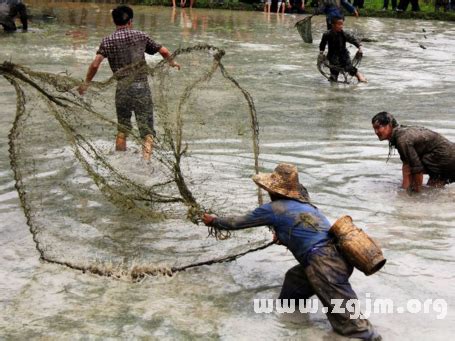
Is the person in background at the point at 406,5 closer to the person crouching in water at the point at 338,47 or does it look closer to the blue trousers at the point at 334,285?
the person crouching in water at the point at 338,47

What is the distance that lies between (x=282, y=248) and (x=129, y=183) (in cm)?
145

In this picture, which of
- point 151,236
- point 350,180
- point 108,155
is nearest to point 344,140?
point 350,180

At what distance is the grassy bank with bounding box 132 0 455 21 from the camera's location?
25.4m

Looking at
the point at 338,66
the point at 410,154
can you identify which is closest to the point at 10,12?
the point at 338,66

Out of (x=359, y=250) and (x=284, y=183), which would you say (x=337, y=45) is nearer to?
(x=284, y=183)

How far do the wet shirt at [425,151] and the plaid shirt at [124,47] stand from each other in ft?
9.18

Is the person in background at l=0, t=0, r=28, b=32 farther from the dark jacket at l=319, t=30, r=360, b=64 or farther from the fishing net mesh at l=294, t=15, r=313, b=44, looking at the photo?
the dark jacket at l=319, t=30, r=360, b=64

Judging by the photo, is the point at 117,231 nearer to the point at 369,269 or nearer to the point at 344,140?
the point at 369,269

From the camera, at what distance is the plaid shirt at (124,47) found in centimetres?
827

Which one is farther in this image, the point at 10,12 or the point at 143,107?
the point at 10,12

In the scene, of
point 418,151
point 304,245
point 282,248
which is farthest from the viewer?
point 418,151

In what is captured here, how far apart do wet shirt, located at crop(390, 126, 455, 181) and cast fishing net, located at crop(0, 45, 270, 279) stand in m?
1.40

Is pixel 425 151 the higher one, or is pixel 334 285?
pixel 425 151

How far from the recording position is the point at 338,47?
44.1ft
